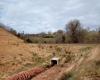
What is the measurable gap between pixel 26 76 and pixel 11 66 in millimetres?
5486

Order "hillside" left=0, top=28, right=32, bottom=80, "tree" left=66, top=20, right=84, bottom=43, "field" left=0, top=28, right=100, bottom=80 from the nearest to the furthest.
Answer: "field" left=0, top=28, right=100, bottom=80 → "hillside" left=0, top=28, right=32, bottom=80 → "tree" left=66, top=20, right=84, bottom=43

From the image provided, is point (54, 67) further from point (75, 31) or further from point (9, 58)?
point (75, 31)

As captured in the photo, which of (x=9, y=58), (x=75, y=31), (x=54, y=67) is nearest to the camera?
(x=54, y=67)

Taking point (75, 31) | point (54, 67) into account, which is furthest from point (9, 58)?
point (75, 31)

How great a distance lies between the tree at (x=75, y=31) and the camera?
64.5 metres

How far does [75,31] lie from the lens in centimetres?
6794

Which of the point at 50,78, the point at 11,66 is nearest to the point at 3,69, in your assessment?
the point at 11,66

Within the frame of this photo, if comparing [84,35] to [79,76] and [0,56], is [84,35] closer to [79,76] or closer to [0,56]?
[0,56]

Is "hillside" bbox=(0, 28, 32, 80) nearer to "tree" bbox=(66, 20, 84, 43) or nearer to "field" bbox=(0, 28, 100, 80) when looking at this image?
"field" bbox=(0, 28, 100, 80)

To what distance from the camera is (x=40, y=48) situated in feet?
117

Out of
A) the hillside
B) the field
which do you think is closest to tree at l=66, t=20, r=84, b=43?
the field

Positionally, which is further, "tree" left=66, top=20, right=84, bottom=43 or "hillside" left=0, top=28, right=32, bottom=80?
"tree" left=66, top=20, right=84, bottom=43

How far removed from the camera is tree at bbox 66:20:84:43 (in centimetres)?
6454

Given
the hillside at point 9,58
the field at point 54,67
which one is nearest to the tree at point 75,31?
the field at point 54,67
